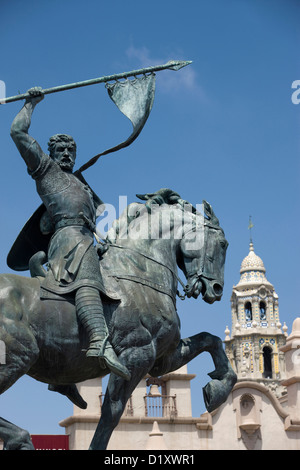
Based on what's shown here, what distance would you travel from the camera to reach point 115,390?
23.3ft

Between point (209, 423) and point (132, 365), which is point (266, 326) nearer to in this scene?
point (209, 423)

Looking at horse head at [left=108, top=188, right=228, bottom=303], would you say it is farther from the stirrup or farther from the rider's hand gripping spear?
the stirrup

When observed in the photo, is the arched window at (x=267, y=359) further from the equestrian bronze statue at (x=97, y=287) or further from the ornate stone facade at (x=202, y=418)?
the equestrian bronze statue at (x=97, y=287)

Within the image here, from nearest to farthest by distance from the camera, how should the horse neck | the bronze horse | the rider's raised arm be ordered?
the bronze horse, the rider's raised arm, the horse neck

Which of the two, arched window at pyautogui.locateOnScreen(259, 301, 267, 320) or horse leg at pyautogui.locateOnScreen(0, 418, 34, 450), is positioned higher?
arched window at pyautogui.locateOnScreen(259, 301, 267, 320)

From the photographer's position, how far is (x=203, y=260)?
25.6 ft

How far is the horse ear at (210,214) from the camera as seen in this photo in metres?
8.15

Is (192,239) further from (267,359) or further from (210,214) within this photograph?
(267,359)

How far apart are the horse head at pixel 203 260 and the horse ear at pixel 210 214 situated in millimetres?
136

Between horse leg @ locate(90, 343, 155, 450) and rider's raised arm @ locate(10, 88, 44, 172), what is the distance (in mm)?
1828

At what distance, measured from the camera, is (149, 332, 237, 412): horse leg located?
25.0ft

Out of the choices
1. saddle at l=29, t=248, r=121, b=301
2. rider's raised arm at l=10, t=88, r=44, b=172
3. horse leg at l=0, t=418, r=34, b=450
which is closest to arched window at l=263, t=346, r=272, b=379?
saddle at l=29, t=248, r=121, b=301

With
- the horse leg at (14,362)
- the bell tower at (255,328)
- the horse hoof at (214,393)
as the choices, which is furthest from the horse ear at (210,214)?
the bell tower at (255,328)

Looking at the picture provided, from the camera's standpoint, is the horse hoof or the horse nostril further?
the horse nostril
